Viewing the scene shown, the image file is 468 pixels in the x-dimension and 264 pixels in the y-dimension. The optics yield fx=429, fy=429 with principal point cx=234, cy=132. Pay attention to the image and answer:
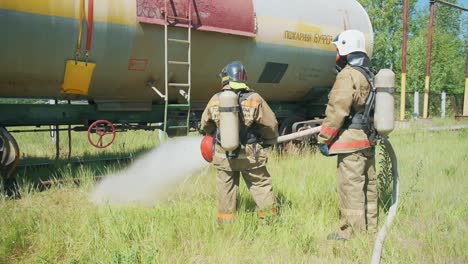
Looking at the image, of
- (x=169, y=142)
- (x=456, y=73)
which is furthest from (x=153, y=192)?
(x=456, y=73)

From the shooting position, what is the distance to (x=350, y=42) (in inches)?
164

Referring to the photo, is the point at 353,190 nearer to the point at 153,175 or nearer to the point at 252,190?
the point at 252,190

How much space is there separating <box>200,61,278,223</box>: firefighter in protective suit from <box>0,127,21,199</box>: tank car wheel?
2.78 meters

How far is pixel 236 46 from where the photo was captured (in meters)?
7.12

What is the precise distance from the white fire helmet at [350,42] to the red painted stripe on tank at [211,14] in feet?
9.58

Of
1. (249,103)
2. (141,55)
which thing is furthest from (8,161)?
(249,103)

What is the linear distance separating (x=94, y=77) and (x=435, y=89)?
3158 cm

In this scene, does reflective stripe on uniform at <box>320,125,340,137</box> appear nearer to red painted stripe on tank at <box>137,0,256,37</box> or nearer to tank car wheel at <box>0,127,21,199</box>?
red painted stripe on tank at <box>137,0,256,37</box>

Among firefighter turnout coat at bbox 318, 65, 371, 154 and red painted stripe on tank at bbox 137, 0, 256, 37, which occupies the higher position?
red painted stripe on tank at bbox 137, 0, 256, 37

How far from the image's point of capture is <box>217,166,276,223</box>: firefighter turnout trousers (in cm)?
430

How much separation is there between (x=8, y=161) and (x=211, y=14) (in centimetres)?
358

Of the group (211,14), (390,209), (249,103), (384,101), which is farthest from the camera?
(211,14)

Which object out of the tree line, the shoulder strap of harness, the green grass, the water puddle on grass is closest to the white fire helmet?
the shoulder strap of harness

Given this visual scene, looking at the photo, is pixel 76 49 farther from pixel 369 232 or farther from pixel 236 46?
pixel 369 232
